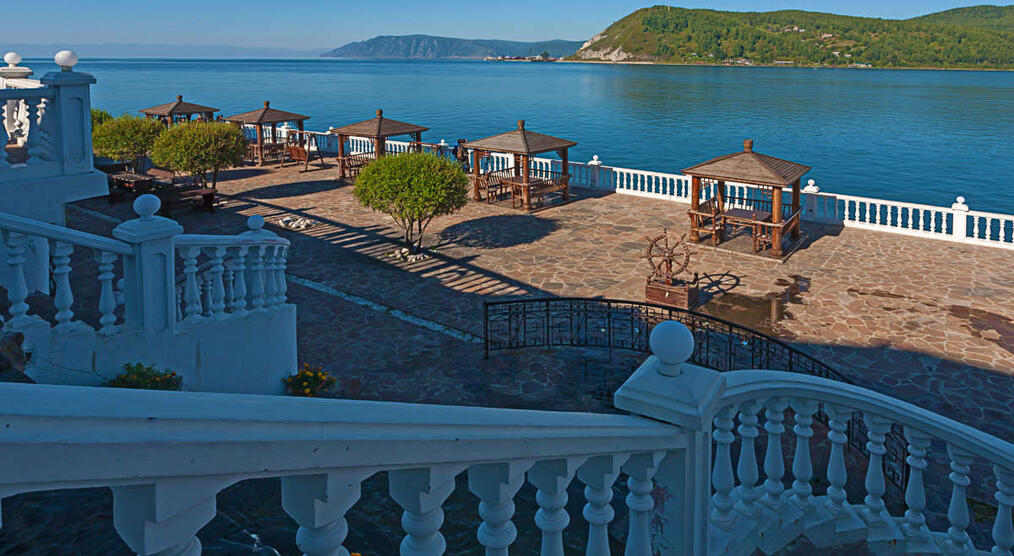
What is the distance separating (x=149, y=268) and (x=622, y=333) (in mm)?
7583

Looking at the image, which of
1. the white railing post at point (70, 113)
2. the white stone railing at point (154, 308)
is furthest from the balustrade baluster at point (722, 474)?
the white railing post at point (70, 113)

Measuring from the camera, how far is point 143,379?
5.82 meters

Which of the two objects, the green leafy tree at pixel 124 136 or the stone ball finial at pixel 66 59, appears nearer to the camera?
the stone ball finial at pixel 66 59

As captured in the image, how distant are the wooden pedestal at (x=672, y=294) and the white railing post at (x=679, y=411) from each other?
33.8ft

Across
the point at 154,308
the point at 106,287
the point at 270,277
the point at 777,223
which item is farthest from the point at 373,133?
the point at 106,287

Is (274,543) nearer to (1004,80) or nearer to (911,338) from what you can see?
(911,338)

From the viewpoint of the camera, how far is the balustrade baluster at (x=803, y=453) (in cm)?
385

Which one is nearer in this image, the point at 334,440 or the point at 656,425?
the point at 334,440

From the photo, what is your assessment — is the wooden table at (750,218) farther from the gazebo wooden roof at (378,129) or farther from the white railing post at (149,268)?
the white railing post at (149,268)

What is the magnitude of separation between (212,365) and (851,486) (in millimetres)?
6234

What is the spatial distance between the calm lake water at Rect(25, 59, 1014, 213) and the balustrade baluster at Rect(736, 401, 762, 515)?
4554 centimetres

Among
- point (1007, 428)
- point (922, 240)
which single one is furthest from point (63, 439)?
point (922, 240)

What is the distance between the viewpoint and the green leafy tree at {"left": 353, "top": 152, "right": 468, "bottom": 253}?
16.3m

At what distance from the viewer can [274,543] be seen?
468cm
